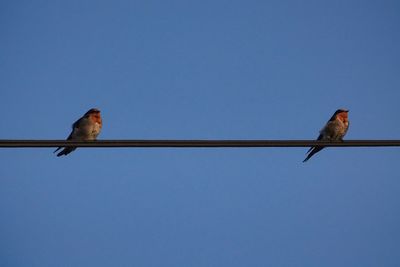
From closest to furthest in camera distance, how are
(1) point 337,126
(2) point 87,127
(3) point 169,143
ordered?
(3) point 169,143
(2) point 87,127
(1) point 337,126

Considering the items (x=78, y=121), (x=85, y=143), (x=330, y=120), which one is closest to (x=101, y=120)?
(x=78, y=121)

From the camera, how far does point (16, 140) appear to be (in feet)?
24.9

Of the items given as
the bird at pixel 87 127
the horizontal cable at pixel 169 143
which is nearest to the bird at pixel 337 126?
the bird at pixel 87 127

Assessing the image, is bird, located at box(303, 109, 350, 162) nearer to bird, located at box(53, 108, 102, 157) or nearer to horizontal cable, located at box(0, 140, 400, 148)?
bird, located at box(53, 108, 102, 157)

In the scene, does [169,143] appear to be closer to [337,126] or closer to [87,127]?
[87,127]

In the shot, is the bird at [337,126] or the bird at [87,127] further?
the bird at [337,126]

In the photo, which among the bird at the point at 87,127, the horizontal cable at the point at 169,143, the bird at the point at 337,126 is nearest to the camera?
the horizontal cable at the point at 169,143

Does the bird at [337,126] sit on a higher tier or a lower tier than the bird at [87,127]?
higher

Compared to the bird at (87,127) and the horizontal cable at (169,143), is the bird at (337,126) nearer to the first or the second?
the bird at (87,127)

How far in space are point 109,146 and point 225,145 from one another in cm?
125

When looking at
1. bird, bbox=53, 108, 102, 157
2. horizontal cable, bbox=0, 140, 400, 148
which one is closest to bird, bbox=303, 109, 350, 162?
bird, bbox=53, 108, 102, 157

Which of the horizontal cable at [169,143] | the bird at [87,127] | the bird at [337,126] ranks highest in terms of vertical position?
the bird at [337,126]

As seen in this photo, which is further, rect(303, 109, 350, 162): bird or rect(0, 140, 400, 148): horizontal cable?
rect(303, 109, 350, 162): bird

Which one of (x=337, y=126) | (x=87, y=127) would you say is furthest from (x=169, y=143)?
(x=337, y=126)
